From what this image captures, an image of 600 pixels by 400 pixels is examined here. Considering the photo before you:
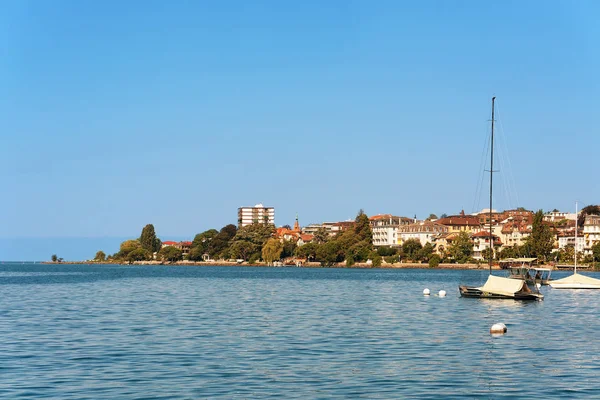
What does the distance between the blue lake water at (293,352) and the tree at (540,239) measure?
116 metres

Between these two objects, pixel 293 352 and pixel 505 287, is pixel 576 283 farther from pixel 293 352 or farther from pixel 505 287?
pixel 293 352

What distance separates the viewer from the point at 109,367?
27.6 m

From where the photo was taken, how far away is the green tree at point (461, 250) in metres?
195

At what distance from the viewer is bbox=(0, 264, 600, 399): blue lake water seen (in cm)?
2417

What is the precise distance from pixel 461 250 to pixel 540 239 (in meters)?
29.3

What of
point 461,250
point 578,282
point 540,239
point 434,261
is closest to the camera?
point 578,282

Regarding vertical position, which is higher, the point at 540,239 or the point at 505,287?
the point at 540,239

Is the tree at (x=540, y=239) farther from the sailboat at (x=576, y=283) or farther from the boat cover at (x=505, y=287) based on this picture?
the boat cover at (x=505, y=287)

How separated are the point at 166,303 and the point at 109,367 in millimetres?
32383

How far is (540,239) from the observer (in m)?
169

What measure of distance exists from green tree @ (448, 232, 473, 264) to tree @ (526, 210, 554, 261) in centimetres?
2636

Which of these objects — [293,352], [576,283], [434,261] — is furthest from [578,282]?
[434,261]

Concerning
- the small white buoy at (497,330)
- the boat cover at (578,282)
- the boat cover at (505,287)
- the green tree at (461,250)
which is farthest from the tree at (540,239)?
the small white buoy at (497,330)

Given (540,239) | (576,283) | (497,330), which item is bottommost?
(576,283)
